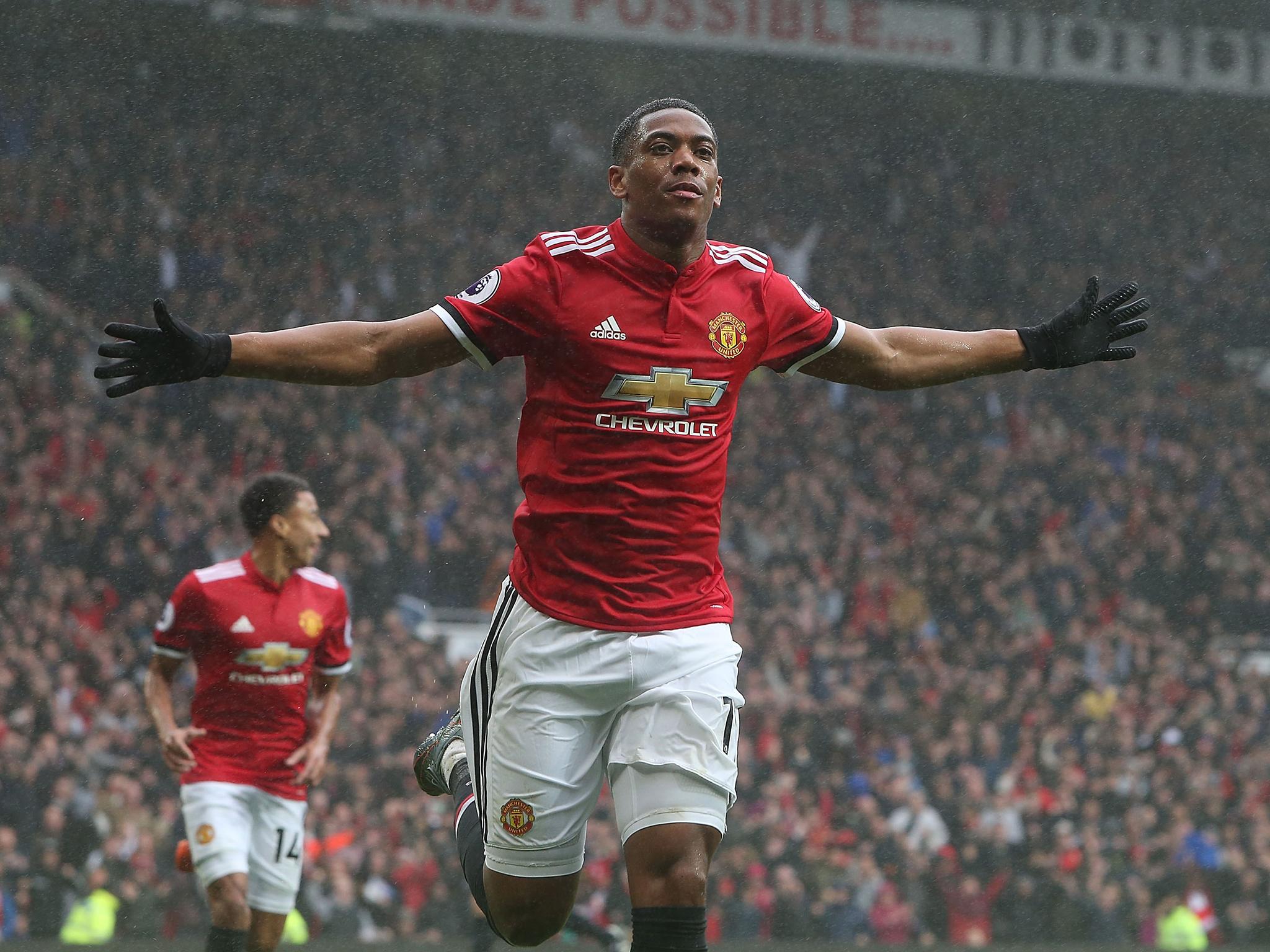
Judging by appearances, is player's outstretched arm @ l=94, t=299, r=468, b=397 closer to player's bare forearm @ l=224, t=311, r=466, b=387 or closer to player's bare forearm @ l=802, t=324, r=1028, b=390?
player's bare forearm @ l=224, t=311, r=466, b=387

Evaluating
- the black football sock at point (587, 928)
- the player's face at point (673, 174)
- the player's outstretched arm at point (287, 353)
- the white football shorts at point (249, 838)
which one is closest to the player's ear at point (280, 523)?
the white football shorts at point (249, 838)

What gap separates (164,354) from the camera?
359 cm

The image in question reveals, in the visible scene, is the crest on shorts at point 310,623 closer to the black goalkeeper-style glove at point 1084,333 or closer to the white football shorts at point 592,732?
the white football shorts at point 592,732

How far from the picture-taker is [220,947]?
6109 mm

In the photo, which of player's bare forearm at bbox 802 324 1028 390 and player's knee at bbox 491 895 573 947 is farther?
player's bare forearm at bbox 802 324 1028 390

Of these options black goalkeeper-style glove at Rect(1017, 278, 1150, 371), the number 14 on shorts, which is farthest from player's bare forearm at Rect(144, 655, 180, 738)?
black goalkeeper-style glove at Rect(1017, 278, 1150, 371)

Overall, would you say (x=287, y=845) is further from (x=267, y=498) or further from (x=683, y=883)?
(x=683, y=883)

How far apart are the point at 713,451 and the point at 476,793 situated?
1.07 meters

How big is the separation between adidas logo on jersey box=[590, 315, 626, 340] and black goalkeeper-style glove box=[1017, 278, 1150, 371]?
1.15 meters

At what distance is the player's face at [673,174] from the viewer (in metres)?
3.90

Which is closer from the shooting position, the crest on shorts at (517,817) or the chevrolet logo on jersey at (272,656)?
the crest on shorts at (517,817)

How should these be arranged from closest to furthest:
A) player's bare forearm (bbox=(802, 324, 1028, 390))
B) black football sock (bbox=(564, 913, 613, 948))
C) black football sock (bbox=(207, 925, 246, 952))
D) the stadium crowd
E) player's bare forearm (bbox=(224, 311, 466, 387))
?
player's bare forearm (bbox=(224, 311, 466, 387)), player's bare forearm (bbox=(802, 324, 1028, 390)), black football sock (bbox=(207, 925, 246, 952)), black football sock (bbox=(564, 913, 613, 948)), the stadium crowd

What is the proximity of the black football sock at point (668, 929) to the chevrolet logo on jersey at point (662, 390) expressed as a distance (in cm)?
112

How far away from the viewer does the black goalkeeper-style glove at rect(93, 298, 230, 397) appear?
140 inches
